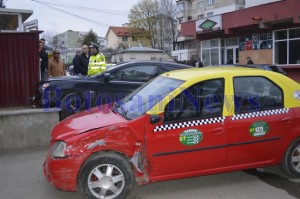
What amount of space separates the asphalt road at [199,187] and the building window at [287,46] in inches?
675

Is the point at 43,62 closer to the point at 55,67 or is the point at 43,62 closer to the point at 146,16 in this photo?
the point at 55,67

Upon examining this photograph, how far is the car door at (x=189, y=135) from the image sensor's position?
14.1 ft

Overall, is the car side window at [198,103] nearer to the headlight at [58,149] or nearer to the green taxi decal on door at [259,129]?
the green taxi decal on door at [259,129]

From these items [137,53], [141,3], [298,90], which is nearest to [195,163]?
[298,90]

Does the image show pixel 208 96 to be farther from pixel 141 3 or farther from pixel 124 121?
pixel 141 3

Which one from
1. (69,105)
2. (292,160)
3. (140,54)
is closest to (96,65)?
(69,105)

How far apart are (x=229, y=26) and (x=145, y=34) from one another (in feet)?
179

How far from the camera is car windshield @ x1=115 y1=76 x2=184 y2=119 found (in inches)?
179

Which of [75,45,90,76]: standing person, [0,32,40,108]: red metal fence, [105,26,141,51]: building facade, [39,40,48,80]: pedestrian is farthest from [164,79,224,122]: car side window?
[105,26,141,51]: building facade

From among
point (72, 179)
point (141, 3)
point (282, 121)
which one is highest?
point (141, 3)

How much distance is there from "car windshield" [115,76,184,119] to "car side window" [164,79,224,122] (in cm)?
19

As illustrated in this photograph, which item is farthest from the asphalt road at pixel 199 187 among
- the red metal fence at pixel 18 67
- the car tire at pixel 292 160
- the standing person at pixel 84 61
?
the standing person at pixel 84 61

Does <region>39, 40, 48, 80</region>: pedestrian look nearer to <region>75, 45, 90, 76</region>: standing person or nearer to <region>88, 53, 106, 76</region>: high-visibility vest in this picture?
<region>75, 45, 90, 76</region>: standing person

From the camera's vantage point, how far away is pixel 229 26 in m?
24.4
